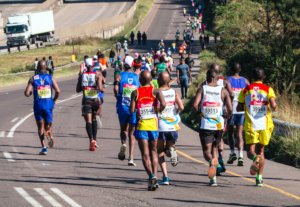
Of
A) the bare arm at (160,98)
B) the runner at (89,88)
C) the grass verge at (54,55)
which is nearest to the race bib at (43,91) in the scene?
the runner at (89,88)

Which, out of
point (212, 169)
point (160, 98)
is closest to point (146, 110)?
point (160, 98)

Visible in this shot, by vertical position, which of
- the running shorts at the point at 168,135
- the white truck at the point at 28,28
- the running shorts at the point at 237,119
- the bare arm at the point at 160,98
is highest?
the white truck at the point at 28,28

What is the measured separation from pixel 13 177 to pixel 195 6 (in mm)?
92119

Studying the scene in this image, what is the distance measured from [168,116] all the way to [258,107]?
1526 millimetres

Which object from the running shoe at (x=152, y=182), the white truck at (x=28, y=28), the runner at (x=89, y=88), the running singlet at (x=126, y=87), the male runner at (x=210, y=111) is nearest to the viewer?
the running shoe at (x=152, y=182)

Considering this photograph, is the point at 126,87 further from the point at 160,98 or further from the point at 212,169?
the point at 212,169

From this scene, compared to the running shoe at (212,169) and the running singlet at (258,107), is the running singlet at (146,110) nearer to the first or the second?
the running shoe at (212,169)

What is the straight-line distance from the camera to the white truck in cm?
4884

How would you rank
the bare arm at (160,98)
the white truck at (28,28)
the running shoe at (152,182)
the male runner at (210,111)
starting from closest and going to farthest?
the running shoe at (152,182) < the bare arm at (160,98) < the male runner at (210,111) < the white truck at (28,28)

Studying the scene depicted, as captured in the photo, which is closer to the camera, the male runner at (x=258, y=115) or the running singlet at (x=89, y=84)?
the male runner at (x=258, y=115)

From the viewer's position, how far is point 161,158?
716cm

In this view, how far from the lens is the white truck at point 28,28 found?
48.8m

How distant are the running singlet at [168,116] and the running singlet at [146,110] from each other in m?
0.28

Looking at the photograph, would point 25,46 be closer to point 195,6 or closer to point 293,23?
point 293,23
